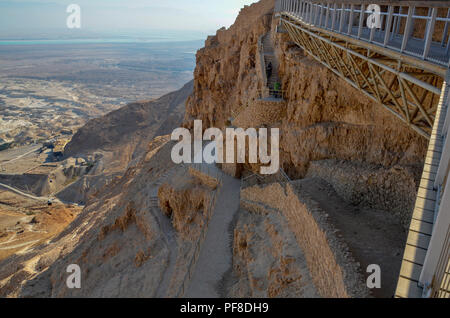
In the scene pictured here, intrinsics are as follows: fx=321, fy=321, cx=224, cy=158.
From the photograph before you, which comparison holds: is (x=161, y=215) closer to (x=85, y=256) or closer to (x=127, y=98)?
(x=85, y=256)

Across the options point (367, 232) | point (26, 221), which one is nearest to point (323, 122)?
point (367, 232)

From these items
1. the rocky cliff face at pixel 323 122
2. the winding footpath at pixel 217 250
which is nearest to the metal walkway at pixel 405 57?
the rocky cliff face at pixel 323 122

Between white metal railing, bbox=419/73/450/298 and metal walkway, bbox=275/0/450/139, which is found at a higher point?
metal walkway, bbox=275/0/450/139

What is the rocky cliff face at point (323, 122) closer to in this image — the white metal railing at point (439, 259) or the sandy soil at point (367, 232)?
the sandy soil at point (367, 232)

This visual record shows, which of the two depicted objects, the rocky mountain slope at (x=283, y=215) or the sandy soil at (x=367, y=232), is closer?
the sandy soil at (x=367, y=232)

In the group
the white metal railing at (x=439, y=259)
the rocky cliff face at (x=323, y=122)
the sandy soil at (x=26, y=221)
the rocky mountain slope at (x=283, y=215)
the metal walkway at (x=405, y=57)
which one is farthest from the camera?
the sandy soil at (x=26, y=221)

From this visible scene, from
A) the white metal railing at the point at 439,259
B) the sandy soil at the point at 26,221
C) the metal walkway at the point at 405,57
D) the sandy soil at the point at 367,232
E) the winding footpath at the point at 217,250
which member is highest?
the metal walkway at the point at 405,57

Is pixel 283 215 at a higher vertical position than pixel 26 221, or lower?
higher

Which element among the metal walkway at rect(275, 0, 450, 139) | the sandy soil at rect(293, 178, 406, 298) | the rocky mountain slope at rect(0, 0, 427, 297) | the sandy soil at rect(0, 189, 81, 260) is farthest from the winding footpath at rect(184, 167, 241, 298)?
the sandy soil at rect(0, 189, 81, 260)

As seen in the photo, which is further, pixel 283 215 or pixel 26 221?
pixel 26 221

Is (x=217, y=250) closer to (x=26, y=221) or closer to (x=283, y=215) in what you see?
(x=283, y=215)

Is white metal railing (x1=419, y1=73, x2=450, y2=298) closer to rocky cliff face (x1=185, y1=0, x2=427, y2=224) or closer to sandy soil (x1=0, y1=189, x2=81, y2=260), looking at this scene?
rocky cliff face (x1=185, y1=0, x2=427, y2=224)
